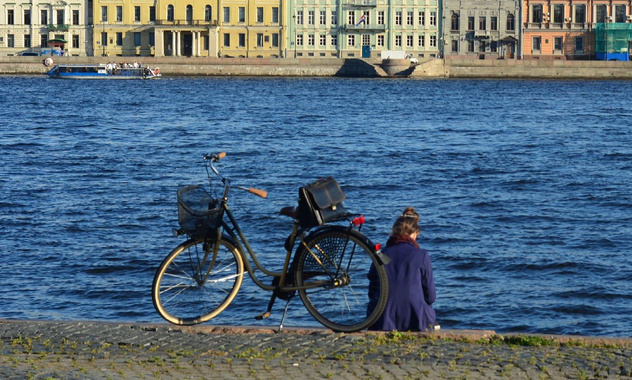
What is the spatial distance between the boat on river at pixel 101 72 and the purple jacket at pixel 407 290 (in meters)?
89.3

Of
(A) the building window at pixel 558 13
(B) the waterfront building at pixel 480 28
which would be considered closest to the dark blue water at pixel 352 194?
(B) the waterfront building at pixel 480 28

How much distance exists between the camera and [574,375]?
7.23 metres

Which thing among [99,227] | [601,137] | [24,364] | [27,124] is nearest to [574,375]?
[24,364]

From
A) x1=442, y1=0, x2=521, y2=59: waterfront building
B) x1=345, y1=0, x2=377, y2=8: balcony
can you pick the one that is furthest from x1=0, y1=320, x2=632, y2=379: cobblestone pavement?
x1=345, y1=0, x2=377, y2=8: balcony

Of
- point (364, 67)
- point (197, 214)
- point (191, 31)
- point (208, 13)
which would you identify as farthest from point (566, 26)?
point (197, 214)

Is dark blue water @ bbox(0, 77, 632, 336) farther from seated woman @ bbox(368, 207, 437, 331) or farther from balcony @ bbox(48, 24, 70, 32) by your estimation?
balcony @ bbox(48, 24, 70, 32)

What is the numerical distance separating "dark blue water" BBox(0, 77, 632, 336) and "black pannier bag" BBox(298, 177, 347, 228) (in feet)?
16.8

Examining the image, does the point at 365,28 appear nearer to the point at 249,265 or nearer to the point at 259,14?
the point at 259,14

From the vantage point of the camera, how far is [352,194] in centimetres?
2583

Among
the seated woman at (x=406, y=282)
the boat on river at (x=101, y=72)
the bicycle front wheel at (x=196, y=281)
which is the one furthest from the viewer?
the boat on river at (x=101, y=72)

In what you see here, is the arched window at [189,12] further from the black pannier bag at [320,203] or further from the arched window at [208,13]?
the black pannier bag at [320,203]

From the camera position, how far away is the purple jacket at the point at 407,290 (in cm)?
848

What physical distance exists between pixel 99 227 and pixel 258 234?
117 inches

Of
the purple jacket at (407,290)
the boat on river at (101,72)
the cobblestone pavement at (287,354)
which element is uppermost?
the boat on river at (101,72)
